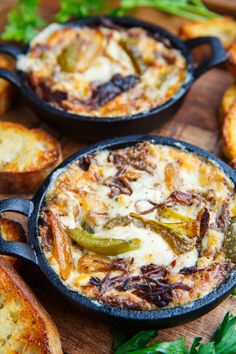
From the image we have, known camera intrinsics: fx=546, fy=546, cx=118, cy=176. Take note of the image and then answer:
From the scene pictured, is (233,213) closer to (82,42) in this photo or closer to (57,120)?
(57,120)

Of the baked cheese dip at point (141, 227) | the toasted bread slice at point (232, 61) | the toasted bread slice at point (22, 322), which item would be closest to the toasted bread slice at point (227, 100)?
the toasted bread slice at point (232, 61)

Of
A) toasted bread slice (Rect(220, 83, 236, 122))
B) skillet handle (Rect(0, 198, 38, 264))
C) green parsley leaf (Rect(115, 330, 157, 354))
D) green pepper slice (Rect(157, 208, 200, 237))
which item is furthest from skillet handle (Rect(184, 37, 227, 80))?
green parsley leaf (Rect(115, 330, 157, 354))

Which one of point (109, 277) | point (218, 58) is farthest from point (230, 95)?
point (109, 277)

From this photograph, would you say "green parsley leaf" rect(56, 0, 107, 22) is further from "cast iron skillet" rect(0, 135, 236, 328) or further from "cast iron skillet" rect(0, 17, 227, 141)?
"cast iron skillet" rect(0, 135, 236, 328)

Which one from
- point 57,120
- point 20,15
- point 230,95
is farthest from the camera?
point 20,15

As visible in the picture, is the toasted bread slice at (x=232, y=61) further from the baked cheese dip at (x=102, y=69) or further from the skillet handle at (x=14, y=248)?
the skillet handle at (x=14, y=248)

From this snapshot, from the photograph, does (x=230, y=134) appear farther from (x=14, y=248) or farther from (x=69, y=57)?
(x=14, y=248)
